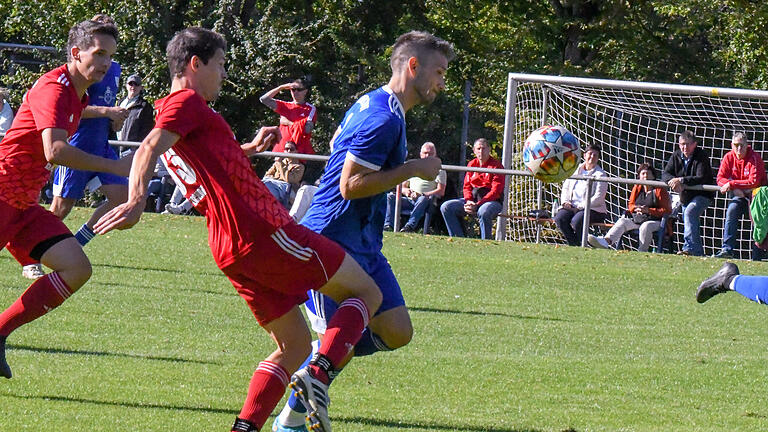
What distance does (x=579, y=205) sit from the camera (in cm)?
1766

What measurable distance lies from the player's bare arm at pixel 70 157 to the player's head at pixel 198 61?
2.95 feet

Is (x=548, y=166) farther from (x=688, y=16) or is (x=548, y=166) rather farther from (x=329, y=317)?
(x=688, y=16)

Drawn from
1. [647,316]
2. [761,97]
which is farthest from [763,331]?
[761,97]

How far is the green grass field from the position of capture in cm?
637

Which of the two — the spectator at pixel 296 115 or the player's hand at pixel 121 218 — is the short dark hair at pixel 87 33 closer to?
the player's hand at pixel 121 218

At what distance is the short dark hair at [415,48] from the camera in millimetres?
5906

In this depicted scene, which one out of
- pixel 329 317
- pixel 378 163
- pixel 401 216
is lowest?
pixel 401 216

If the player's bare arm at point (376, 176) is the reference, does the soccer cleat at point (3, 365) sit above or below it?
below

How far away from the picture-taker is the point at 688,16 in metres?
26.8

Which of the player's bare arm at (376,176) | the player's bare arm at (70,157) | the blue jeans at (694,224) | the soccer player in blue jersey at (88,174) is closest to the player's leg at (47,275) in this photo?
the player's bare arm at (70,157)

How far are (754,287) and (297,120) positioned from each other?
39.3 feet

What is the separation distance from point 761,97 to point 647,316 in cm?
722

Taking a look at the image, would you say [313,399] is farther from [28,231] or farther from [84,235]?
[84,235]

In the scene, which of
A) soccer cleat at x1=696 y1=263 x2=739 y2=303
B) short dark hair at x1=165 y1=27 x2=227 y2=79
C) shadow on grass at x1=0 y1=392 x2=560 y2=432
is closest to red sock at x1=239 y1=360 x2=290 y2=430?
shadow on grass at x1=0 y1=392 x2=560 y2=432
